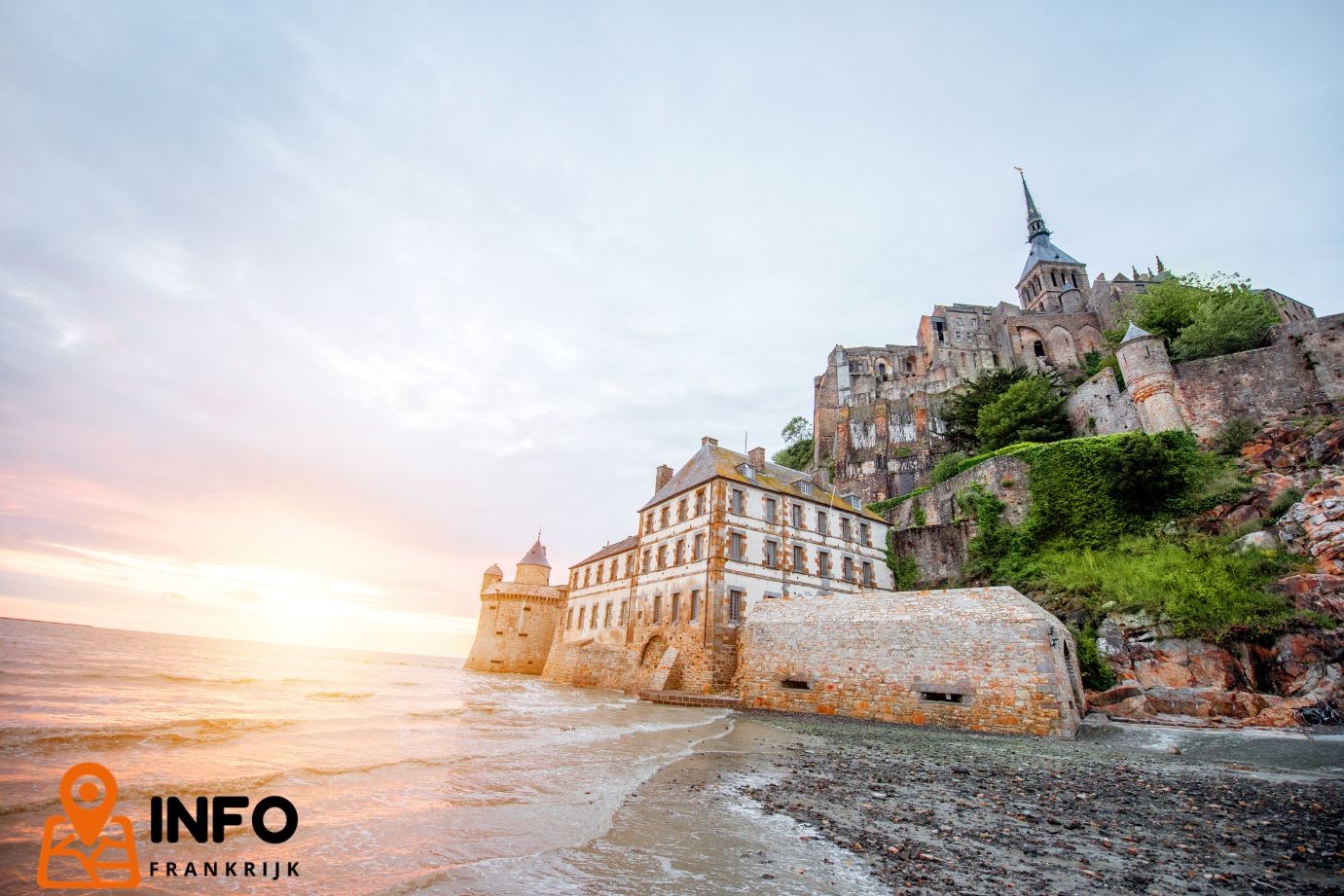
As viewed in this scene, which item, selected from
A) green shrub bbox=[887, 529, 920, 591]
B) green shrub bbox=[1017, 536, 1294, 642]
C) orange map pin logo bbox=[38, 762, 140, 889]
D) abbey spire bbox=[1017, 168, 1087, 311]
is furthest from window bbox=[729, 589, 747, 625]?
abbey spire bbox=[1017, 168, 1087, 311]

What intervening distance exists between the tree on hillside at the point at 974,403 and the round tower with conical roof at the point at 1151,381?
35.0 feet

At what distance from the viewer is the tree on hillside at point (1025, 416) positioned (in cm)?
3409

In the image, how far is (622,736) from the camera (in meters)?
12.9

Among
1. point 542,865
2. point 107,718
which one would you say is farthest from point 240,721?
point 542,865

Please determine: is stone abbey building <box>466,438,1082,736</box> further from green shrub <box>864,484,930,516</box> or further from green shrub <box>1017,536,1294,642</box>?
green shrub <box>864,484,930,516</box>

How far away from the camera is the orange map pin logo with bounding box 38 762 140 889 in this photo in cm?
372

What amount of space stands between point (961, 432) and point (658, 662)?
29539mm

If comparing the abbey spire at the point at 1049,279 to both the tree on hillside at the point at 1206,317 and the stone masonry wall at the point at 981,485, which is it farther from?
the stone masonry wall at the point at 981,485

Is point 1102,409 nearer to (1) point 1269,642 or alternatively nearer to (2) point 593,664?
(1) point 1269,642

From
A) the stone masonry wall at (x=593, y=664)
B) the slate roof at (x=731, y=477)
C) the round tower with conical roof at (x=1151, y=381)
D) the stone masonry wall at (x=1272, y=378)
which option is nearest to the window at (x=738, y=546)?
the slate roof at (x=731, y=477)

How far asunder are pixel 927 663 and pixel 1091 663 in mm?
6337

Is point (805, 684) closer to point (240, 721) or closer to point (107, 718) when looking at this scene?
point (240, 721)

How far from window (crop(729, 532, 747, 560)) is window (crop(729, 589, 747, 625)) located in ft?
5.43

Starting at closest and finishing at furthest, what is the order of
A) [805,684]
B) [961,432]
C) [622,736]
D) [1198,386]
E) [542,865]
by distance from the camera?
[542,865] < [622,736] < [805,684] < [1198,386] < [961,432]
